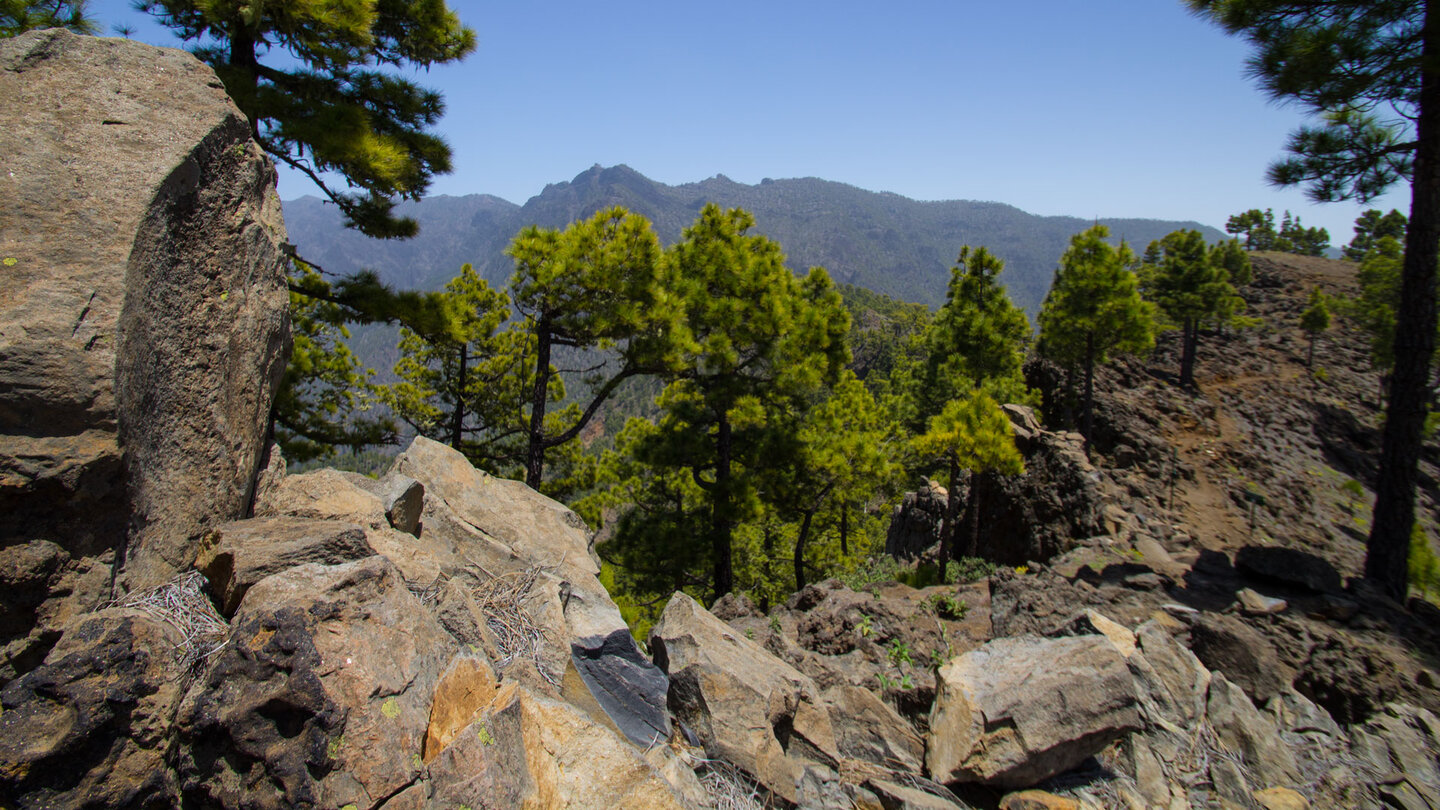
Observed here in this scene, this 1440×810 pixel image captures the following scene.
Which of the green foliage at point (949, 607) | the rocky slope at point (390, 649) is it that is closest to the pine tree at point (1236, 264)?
the green foliage at point (949, 607)

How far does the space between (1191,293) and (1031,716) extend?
3246 centimetres

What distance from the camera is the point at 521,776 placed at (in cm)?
254

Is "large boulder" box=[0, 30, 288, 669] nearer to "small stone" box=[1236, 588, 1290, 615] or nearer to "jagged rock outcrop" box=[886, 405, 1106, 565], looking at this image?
"small stone" box=[1236, 588, 1290, 615]

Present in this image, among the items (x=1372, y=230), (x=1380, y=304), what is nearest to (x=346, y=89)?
(x=1380, y=304)

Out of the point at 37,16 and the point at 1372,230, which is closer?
the point at 37,16

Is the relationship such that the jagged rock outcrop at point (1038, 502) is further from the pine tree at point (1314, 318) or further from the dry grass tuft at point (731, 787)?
the pine tree at point (1314, 318)

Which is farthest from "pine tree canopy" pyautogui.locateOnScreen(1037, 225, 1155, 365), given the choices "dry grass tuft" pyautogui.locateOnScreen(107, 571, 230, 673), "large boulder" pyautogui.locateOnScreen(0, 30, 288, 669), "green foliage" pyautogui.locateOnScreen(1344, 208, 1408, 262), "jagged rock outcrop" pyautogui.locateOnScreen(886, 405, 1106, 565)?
"green foliage" pyautogui.locateOnScreen(1344, 208, 1408, 262)

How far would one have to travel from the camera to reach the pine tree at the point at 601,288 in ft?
32.1

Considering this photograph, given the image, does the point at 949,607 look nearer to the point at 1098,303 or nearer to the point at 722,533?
the point at 722,533

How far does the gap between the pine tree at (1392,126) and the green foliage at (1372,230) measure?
57862 millimetres

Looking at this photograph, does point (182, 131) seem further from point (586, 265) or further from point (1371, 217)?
point (1371, 217)

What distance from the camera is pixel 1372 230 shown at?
174 feet

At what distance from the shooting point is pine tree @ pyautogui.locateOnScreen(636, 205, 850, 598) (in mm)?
11703

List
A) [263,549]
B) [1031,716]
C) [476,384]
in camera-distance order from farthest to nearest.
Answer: [476,384] → [1031,716] → [263,549]
